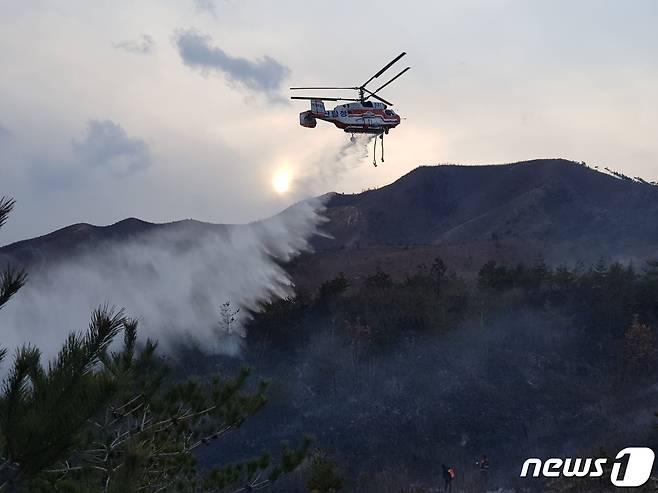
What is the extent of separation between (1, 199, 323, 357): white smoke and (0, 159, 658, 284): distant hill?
6588 mm

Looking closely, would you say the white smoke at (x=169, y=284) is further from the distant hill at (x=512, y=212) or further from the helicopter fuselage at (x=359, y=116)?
the distant hill at (x=512, y=212)

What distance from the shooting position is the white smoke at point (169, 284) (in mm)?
66688

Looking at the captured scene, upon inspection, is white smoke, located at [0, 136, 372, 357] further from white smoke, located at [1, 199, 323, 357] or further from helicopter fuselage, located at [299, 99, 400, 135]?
helicopter fuselage, located at [299, 99, 400, 135]

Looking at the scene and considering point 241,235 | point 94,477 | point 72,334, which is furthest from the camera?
point 241,235

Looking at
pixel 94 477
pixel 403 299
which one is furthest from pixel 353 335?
pixel 94 477

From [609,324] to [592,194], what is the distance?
326 feet

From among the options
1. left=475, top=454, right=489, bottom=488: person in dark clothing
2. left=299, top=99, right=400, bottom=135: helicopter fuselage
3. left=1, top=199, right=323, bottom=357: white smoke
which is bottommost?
left=475, top=454, right=489, bottom=488: person in dark clothing

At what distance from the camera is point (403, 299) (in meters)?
65.4

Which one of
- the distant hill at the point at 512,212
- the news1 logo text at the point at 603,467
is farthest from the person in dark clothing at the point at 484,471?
the distant hill at the point at 512,212

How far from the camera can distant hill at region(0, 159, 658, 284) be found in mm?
100562

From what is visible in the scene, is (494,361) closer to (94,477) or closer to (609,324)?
(609,324)

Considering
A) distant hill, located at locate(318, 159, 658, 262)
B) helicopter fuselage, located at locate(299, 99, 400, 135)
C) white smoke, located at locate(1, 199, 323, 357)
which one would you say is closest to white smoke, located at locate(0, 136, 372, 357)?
white smoke, located at locate(1, 199, 323, 357)

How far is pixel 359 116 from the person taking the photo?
4497 centimetres

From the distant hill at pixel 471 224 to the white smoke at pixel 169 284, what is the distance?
659 centimetres
